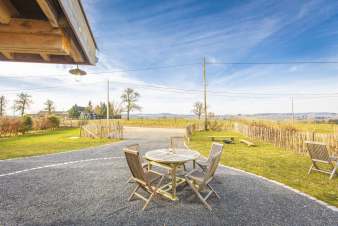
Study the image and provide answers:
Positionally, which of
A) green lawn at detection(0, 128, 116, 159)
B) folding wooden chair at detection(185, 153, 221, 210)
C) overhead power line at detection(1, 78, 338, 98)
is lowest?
green lawn at detection(0, 128, 116, 159)

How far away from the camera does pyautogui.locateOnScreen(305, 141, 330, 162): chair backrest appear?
17.5 ft

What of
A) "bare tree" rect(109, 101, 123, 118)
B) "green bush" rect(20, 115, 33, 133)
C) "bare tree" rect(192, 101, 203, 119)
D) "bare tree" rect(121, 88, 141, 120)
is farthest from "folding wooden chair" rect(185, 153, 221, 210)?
"bare tree" rect(192, 101, 203, 119)

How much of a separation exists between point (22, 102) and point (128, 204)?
1861 inches

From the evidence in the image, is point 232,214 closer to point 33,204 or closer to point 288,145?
point 33,204

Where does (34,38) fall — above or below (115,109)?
below

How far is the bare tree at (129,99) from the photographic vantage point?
49.9 metres

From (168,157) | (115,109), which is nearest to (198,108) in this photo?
(115,109)

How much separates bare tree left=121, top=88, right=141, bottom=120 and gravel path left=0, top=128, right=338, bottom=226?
45218mm

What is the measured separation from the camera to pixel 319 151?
554 centimetres

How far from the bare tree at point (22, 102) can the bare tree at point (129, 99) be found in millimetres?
20926

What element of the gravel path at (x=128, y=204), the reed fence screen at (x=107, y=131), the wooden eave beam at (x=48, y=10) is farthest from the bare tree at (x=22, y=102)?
the wooden eave beam at (x=48, y=10)

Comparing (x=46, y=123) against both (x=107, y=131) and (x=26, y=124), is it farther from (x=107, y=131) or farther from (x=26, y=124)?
(x=107, y=131)

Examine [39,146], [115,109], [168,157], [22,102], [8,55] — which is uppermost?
[22,102]

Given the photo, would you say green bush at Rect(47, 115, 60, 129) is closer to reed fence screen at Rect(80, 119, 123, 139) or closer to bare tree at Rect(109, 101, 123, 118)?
reed fence screen at Rect(80, 119, 123, 139)
